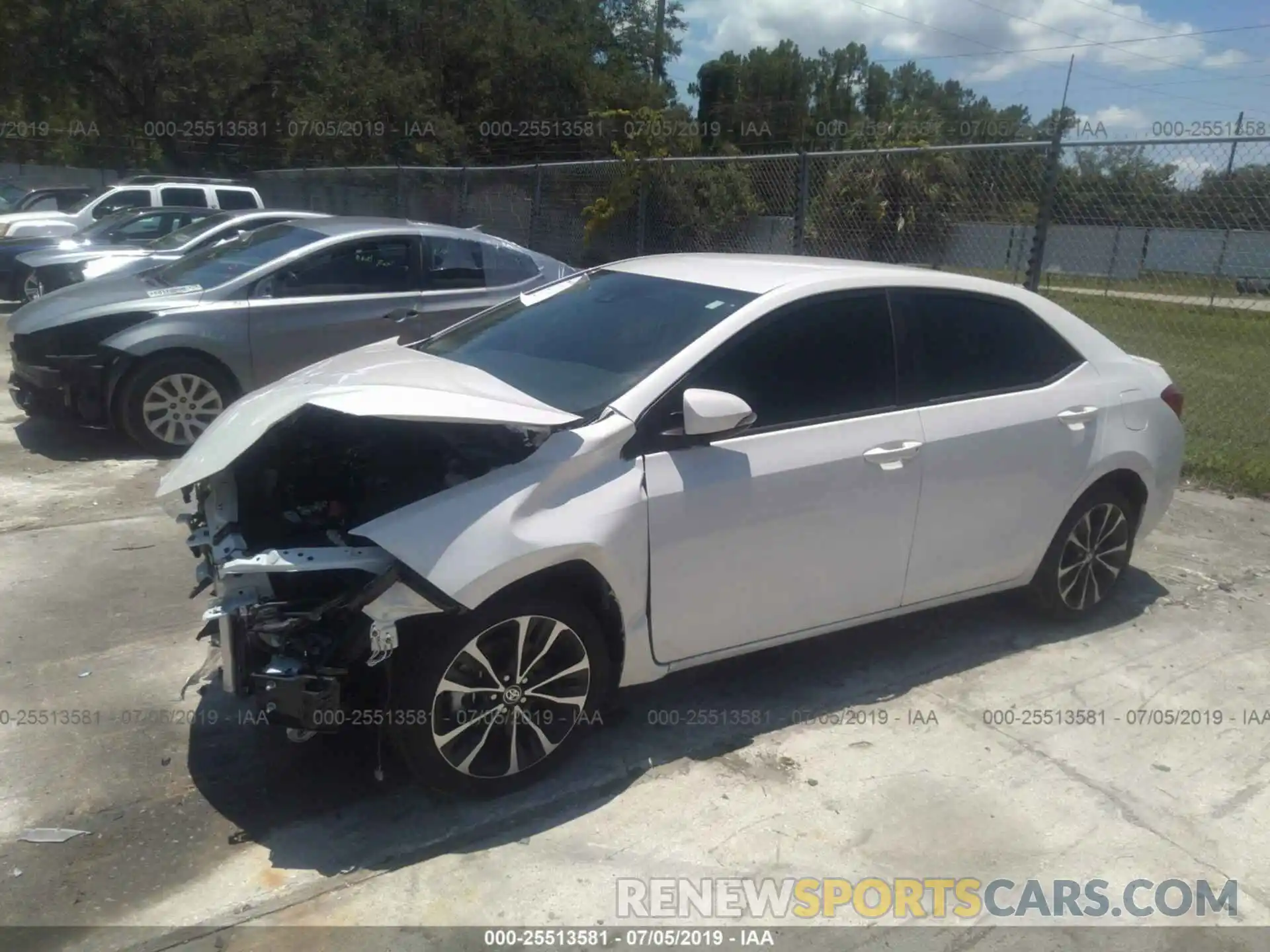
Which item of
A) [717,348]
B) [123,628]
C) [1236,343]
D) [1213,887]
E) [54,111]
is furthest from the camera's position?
[54,111]

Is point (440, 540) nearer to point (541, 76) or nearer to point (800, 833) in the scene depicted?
point (800, 833)

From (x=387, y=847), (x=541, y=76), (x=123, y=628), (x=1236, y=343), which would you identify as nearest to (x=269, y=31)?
(x=541, y=76)

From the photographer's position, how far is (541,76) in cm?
3003

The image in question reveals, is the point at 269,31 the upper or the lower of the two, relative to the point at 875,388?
upper

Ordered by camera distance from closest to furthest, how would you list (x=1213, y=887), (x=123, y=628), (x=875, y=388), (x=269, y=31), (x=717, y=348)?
(x=1213, y=887) → (x=717, y=348) → (x=875, y=388) → (x=123, y=628) → (x=269, y=31)

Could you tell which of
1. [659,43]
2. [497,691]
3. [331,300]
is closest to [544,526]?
[497,691]

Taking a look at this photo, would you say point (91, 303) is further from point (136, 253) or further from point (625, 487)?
point (625, 487)

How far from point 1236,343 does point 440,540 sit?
1436 centimetres

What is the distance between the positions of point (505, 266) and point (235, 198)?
11592 mm

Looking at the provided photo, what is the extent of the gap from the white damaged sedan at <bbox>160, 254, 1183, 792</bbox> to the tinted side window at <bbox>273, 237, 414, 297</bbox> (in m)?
3.29

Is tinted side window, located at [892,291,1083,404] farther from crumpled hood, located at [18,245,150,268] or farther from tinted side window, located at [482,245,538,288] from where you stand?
crumpled hood, located at [18,245,150,268]

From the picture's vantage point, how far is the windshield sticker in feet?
25.2

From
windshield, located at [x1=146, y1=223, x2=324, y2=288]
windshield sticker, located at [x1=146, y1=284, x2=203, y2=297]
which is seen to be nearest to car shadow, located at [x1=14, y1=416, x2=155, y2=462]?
windshield sticker, located at [x1=146, y1=284, x2=203, y2=297]

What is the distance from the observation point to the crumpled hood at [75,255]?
11.8 meters
